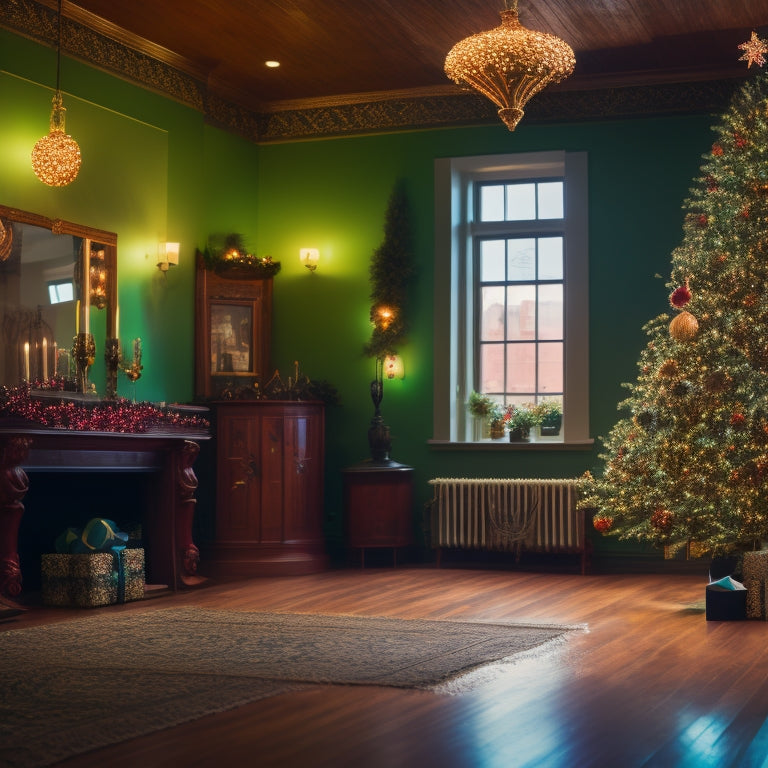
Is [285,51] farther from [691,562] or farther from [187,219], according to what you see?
[691,562]

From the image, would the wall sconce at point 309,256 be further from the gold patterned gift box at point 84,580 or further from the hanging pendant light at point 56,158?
the gold patterned gift box at point 84,580

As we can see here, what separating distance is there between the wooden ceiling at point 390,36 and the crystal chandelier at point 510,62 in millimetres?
1512

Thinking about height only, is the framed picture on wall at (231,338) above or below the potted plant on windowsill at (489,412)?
above

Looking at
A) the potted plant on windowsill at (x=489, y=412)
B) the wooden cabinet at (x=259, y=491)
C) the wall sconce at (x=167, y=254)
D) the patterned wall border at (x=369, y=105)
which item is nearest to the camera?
the patterned wall border at (x=369, y=105)

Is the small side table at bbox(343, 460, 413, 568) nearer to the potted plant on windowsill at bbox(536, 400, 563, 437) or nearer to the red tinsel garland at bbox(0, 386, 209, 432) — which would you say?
the potted plant on windowsill at bbox(536, 400, 563, 437)

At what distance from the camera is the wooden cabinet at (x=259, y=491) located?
923 centimetres

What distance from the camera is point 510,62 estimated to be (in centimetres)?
661

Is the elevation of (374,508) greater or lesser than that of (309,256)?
lesser

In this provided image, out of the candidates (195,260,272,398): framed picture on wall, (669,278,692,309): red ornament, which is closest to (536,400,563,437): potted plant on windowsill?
(669,278,692,309): red ornament

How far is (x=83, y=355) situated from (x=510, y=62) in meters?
3.52

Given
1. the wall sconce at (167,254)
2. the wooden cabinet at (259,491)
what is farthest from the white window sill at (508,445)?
the wall sconce at (167,254)

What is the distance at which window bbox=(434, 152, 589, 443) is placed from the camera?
9.89 metres

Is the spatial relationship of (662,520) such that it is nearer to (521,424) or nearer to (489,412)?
(521,424)

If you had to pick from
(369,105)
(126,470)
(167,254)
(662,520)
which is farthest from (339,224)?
(662,520)
